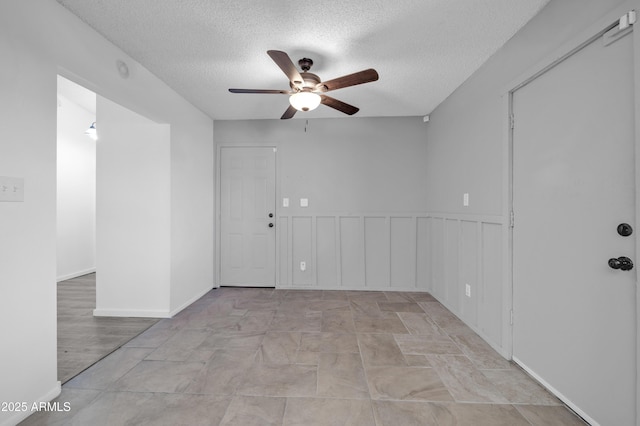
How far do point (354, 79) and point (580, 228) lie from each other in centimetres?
169

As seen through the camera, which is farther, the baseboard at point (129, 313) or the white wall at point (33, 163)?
the baseboard at point (129, 313)

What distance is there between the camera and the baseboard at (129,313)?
2918mm

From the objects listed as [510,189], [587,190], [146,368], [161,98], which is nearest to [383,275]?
[510,189]

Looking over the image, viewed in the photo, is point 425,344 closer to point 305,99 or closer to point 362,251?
point 362,251

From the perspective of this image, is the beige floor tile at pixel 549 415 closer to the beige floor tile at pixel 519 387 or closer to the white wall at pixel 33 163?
the beige floor tile at pixel 519 387

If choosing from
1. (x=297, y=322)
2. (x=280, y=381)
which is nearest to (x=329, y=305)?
(x=297, y=322)

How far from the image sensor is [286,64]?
1804 mm

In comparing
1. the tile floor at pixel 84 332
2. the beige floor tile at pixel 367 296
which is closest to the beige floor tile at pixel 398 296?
the beige floor tile at pixel 367 296

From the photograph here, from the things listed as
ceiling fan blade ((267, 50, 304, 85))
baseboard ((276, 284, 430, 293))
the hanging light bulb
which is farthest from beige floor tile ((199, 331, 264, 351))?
the hanging light bulb

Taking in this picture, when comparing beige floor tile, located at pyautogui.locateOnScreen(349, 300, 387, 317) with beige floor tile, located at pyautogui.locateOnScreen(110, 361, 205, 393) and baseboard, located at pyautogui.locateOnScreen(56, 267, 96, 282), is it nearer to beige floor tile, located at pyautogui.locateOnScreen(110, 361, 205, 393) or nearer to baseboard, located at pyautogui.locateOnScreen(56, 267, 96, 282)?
beige floor tile, located at pyautogui.locateOnScreen(110, 361, 205, 393)

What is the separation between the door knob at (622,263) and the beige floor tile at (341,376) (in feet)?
4.86

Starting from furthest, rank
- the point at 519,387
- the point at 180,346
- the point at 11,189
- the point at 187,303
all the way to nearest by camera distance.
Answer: the point at 187,303 → the point at 180,346 → the point at 519,387 → the point at 11,189

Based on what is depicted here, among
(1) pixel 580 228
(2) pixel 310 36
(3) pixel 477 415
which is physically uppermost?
(2) pixel 310 36

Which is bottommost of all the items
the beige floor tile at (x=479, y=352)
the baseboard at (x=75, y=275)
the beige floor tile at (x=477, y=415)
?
the beige floor tile at (x=477, y=415)
